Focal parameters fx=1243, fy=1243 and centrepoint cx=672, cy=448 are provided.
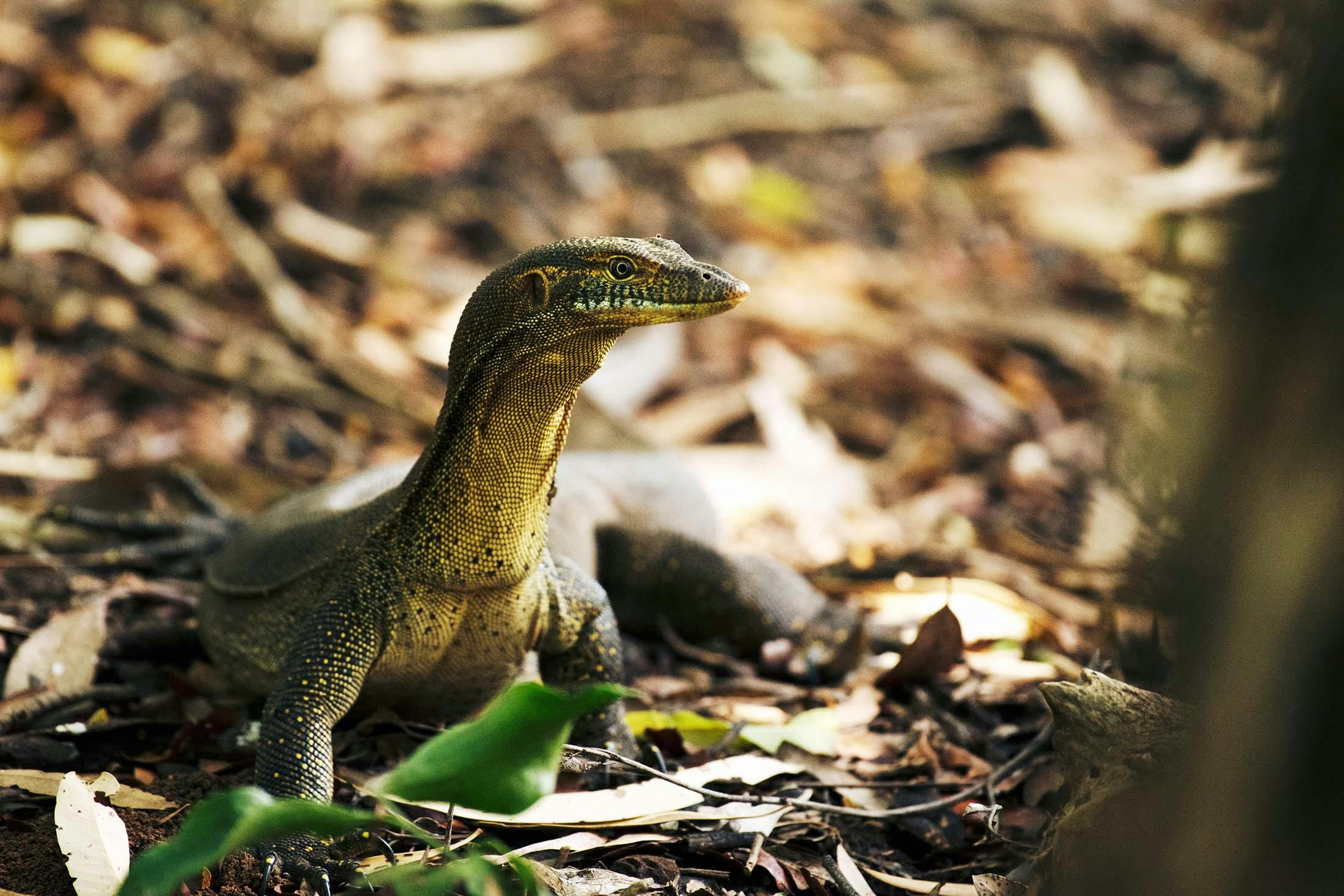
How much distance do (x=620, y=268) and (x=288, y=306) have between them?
A: 16.7 ft

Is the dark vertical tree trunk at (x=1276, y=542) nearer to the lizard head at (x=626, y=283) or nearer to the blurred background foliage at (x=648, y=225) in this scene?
the lizard head at (x=626, y=283)

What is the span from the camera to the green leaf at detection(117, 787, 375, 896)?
200 centimetres

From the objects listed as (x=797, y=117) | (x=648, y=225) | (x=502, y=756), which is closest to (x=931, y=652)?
(x=502, y=756)

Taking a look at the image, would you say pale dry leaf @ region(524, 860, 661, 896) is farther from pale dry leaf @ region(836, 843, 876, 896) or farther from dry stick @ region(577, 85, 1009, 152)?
dry stick @ region(577, 85, 1009, 152)

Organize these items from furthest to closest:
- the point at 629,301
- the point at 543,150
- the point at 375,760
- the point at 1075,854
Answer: the point at 543,150, the point at 375,760, the point at 629,301, the point at 1075,854

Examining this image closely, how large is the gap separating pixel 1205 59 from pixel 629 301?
11.3 m

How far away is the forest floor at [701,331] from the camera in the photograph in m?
3.82

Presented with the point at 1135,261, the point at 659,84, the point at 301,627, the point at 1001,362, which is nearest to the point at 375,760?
the point at 301,627

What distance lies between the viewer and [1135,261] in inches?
357

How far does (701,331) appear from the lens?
917 cm

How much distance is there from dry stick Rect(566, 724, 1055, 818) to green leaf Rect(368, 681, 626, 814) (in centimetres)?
70

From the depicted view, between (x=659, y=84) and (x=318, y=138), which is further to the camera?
(x=659, y=84)

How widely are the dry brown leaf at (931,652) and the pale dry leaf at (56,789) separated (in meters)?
2.55

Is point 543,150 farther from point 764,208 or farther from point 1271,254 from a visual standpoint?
point 1271,254
